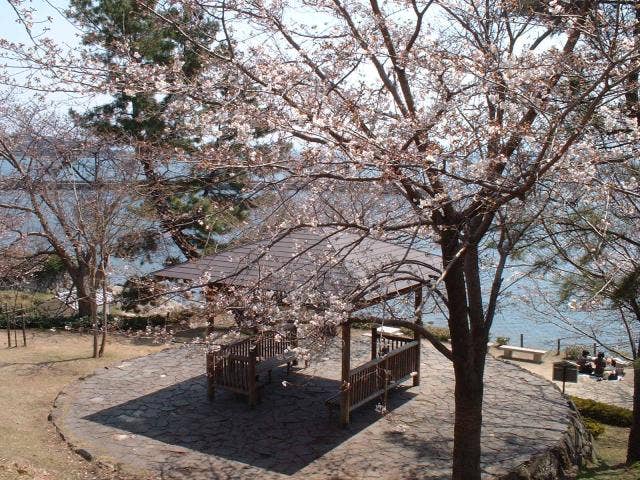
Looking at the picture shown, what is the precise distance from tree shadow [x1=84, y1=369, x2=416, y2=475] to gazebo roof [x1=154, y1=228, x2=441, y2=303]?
1808 mm

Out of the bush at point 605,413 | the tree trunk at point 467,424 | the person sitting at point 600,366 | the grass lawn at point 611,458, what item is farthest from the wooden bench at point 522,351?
the tree trunk at point 467,424

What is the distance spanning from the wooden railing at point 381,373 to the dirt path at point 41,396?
3190 mm

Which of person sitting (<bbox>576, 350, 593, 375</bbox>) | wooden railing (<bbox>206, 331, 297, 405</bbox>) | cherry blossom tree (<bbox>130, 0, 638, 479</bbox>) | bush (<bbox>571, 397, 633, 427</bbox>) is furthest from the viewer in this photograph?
person sitting (<bbox>576, 350, 593, 375</bbox>)

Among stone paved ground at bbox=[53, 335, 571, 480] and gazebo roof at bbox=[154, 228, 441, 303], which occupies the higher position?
gazebo roof at bbox=[154, 228, 441, 303]

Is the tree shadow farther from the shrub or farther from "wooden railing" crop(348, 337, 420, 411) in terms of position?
the shrub

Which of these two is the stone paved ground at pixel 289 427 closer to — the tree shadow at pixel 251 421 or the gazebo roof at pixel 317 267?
the tree shadow at pixel 251 421

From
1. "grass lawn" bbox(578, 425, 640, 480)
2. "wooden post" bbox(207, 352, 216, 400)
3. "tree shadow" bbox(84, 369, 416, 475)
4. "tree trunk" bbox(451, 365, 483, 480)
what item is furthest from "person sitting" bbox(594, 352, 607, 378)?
"wooden post" bbox(207, 352, 216, 400)

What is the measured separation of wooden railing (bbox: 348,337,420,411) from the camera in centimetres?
787

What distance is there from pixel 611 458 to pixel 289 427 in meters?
4.70

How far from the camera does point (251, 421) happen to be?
7875mm

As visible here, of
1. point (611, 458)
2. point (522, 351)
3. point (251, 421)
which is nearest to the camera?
point (251, 421)

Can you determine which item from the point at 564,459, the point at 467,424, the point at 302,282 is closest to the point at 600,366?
the point at 564,459

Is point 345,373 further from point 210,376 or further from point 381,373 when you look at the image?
point 210,376

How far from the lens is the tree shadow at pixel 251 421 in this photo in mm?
6938
